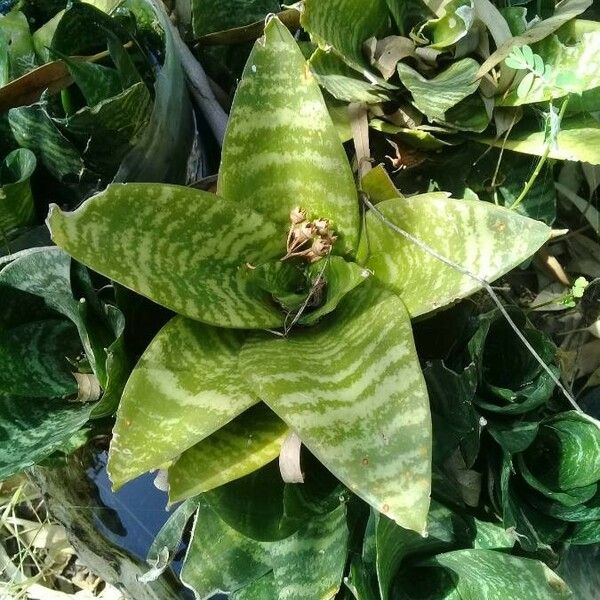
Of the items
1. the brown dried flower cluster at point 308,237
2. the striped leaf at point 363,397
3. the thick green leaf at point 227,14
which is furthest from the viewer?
the thick green leaf at point 227,14

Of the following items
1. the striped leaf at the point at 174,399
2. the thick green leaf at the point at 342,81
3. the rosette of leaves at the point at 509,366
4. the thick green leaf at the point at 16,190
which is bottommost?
the rosette of leaves at the point at 509,366

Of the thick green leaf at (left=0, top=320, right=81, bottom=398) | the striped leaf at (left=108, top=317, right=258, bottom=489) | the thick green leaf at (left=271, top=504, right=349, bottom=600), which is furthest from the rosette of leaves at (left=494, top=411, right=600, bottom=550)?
the thick green leaf at (left=0, top=320, right=81, bottom=398)

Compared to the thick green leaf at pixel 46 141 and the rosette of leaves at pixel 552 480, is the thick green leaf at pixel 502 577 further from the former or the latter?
the thick green leaf at pixel 46 141

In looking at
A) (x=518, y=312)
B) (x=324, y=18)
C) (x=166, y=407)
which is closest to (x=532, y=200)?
(x=518, y=312)

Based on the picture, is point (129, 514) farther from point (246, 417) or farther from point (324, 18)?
point (324, 18)

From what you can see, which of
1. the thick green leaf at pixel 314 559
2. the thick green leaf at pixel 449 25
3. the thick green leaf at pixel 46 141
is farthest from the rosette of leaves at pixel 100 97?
the thick green leaf at pixel 314 559

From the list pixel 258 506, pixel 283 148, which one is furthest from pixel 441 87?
pixel 258 506

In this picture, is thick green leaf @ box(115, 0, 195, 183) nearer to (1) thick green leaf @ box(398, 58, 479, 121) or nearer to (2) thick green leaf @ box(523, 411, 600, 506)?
(1) thick green leaf @ box(398, 58, 479, 121)
